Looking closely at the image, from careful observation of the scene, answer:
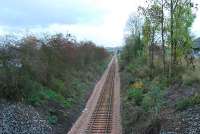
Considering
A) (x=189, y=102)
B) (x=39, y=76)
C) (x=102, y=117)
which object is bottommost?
(x=102, y=117)

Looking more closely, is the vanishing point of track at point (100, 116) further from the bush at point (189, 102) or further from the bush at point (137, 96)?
the bush at point (189, 102)

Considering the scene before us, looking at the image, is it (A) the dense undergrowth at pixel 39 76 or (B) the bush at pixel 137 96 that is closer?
(A) the dense undergrowth at pixel 39 76

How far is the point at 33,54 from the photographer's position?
2816 centimetres

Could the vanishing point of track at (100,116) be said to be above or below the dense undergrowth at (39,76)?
below

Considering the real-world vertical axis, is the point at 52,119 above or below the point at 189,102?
below

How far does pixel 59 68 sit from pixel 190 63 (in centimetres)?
1220

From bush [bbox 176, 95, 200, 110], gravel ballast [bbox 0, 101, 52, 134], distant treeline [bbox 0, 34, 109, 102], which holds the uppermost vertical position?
distant treeline [bbox 0, 34, 109, 102]

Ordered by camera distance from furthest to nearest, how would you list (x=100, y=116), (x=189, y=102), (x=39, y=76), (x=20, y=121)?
(x=39, y=76) < (x=100, y=116) < (x=189, y=102) < (x=20, y=121)

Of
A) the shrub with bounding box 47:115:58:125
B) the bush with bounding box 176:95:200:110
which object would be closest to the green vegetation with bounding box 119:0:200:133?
the bush with bounding box 176:95:200:110

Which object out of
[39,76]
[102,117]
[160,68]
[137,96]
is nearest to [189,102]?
[102,117]

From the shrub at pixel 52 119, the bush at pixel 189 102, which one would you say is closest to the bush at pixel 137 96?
the shrub at pixel 52 119

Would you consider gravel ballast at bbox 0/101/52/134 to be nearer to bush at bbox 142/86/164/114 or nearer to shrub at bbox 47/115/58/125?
shrub at bbox 47/115/58/125

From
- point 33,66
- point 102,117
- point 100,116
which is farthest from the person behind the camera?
point 33,66

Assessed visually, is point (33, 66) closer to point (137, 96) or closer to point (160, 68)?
point (137, 96)
